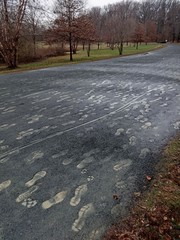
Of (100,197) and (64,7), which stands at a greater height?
(64,7)

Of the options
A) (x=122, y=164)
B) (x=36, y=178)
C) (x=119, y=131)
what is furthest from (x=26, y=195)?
(x=119, y=131)

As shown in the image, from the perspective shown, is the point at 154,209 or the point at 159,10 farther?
the point at 159,10

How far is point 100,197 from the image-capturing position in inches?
94.2

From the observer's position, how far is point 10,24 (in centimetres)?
1508

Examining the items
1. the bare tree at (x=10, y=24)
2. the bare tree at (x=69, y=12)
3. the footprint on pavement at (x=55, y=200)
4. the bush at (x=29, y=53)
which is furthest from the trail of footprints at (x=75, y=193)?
the bush at (x=29, y=53)

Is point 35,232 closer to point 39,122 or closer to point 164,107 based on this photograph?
point 39,122

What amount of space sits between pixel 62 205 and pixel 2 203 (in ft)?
2.10

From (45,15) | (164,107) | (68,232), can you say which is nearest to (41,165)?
(68,232)

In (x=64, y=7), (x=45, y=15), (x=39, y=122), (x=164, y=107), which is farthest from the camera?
(x=64, y=7)

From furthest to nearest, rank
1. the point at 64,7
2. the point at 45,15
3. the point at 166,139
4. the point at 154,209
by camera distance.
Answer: the point at 64,7
the point at 45,15
the point at 166,139
the point at 154,209

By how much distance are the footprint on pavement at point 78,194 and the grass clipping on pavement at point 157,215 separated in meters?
0.50

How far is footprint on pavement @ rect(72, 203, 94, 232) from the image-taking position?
6.57 feet

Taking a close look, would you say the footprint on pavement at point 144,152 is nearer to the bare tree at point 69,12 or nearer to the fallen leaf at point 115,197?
the fallen leaf at point 115,197

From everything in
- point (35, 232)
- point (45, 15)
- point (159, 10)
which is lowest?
point (35, 232)
